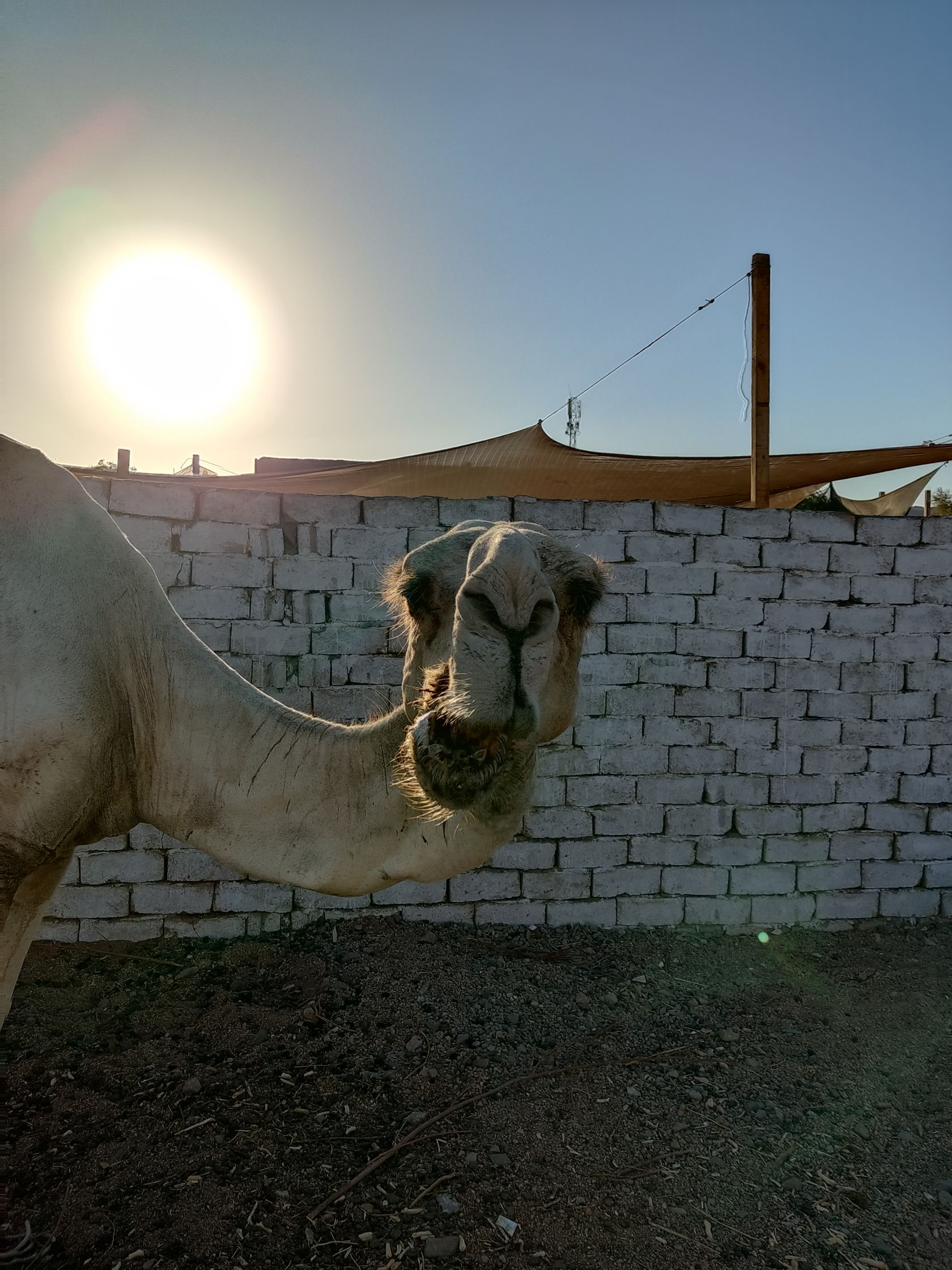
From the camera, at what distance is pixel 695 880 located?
16.6 feet

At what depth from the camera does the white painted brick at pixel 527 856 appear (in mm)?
4883

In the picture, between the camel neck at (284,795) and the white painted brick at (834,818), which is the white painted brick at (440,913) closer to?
the white painted brick at (834,818)

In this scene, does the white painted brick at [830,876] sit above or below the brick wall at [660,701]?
below

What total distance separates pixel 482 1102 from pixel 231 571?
3.22 meters

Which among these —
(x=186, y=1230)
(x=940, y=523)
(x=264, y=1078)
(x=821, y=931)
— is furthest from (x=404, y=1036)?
(x=940, y=523)

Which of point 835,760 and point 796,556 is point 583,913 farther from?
point 796,556

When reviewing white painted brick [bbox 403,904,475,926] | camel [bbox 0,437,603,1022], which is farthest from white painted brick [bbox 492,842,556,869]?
camel [bbox 0,437,603,1022]

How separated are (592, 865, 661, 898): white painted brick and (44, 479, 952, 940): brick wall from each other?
1cm

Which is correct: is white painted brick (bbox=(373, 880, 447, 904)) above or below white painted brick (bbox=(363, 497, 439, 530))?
below

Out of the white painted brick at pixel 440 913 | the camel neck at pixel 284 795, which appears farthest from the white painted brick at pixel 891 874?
the camel neck at pixel 284 795

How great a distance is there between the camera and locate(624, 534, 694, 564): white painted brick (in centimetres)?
495

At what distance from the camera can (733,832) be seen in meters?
5.09

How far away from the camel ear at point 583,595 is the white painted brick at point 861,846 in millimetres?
4298

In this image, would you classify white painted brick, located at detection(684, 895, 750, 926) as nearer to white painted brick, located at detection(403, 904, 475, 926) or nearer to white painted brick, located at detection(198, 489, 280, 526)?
white painted brick, located at detection(403, 904, 475, 926)
